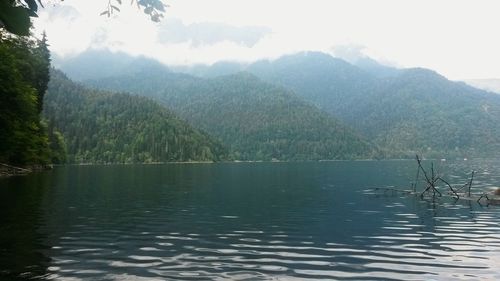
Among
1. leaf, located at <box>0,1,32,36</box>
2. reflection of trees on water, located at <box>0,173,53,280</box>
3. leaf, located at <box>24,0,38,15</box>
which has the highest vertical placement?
leaf, located at <box>24,0,38,15</box>

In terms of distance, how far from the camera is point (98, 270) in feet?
72.1

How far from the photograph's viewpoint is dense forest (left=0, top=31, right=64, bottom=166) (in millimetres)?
76562

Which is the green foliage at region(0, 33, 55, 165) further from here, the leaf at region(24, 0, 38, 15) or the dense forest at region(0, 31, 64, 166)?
the leaf at region(24, 0, 38, 15)

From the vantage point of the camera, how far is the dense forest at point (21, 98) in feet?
251

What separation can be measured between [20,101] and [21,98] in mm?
621

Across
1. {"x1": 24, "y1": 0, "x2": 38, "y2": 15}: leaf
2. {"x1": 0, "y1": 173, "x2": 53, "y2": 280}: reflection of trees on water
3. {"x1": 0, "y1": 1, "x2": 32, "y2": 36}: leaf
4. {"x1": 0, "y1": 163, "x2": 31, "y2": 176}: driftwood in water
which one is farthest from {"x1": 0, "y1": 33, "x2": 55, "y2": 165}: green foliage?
{"x1": 0, "y1": 1, "x2": 32, "y2": 36}: leaf

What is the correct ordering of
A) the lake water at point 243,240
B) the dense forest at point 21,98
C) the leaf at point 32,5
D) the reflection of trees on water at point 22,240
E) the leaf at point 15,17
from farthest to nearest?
the dense forest at point 21,98 → the lake water at point 243,240 → the reflection of trees on water at point 22,240 → the leaf at point 32,5 → the leaf at point 15,17

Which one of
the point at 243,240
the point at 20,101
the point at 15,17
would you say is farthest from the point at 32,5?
the point at 20,101

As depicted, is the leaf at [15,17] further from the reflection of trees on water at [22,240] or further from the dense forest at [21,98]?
the dense forest at [21,98]

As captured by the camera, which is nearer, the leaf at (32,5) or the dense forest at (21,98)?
the leaf at (32,5)

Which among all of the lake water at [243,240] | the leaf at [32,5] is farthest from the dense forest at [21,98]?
the leaf at [32,5]

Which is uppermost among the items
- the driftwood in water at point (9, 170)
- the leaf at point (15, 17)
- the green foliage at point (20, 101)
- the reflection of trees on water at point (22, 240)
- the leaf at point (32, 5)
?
the green foliage at point (20, 101)

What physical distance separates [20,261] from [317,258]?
15242mm

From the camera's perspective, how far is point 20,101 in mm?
79375
